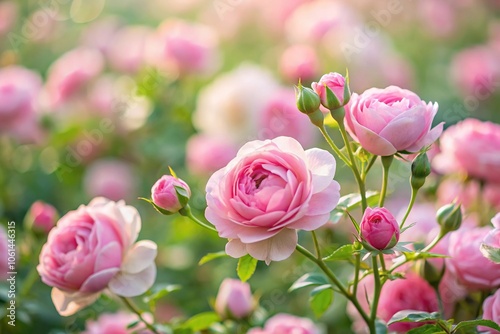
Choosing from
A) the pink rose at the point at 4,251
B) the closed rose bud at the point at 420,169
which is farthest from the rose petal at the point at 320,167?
the pink rose at the point at 4,251

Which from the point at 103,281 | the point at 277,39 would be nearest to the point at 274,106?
the point at 103,281

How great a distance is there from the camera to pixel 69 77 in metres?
1.99

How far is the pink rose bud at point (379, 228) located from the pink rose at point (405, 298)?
0.22 metres

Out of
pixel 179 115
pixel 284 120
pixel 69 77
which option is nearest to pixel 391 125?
pixel 284 120

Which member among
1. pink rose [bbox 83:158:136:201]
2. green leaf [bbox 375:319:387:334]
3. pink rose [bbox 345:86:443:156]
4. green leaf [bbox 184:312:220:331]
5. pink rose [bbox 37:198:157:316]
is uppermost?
pink rose [bbox 345:86:443:156]

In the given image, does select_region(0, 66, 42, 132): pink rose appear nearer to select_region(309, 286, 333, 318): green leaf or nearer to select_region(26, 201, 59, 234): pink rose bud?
select_region(26, 201, 59, 234): pink rose bud

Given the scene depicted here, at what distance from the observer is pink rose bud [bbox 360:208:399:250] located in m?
0.70

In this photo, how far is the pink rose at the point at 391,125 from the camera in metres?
0.74

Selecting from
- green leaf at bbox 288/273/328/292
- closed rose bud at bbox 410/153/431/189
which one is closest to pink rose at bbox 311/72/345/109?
closed rose bud at bbox 410/153/431/189

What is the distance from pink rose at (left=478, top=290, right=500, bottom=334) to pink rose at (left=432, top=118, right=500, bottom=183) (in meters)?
0.32

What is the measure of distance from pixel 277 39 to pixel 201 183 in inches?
42.1

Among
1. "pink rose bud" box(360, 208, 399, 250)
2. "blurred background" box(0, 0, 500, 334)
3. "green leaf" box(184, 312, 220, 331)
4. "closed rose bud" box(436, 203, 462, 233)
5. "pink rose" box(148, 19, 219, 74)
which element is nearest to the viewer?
"pink rose bud" box(360, 208, 399, 250)

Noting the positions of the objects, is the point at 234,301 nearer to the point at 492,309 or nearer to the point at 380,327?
the point at 380,327

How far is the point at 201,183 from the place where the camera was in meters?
1.66
